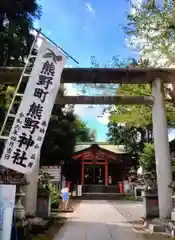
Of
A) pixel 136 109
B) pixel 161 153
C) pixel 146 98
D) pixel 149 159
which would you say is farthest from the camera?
pixel 149 159

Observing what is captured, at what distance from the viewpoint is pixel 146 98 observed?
9.42 m

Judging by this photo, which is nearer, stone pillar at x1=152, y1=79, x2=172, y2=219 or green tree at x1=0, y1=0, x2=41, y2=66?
stone pillar at x1=152, y1=79, x2=172, y2=219

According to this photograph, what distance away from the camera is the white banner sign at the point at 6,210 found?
4.53 metres

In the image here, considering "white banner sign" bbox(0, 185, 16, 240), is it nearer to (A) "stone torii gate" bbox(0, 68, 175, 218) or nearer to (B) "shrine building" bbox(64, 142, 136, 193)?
(A) "stone torii gate" bbox(0, 68, 175, 218)

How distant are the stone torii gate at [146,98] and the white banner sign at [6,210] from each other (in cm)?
506

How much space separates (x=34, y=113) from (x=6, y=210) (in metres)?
1.69

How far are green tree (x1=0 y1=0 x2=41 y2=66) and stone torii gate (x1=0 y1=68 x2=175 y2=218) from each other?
540 centimetres

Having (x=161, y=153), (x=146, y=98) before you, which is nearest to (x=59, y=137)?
(x=146, y=98)

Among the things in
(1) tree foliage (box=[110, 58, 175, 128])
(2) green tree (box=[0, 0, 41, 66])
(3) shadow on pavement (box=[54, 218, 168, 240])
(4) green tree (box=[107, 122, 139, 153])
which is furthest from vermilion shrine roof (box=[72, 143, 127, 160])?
(3) shadow on pavement (box=[54, 218, 168, 240])

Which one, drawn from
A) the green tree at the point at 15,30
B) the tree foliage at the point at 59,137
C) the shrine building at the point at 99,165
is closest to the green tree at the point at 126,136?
the shrine building at the point at 99,165

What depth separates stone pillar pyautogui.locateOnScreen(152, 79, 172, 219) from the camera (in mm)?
8305

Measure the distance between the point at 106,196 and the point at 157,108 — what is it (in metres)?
18.6

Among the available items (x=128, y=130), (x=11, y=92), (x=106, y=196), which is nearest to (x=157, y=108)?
(x=11, y=92)

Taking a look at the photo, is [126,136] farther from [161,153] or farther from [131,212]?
[161,153]
